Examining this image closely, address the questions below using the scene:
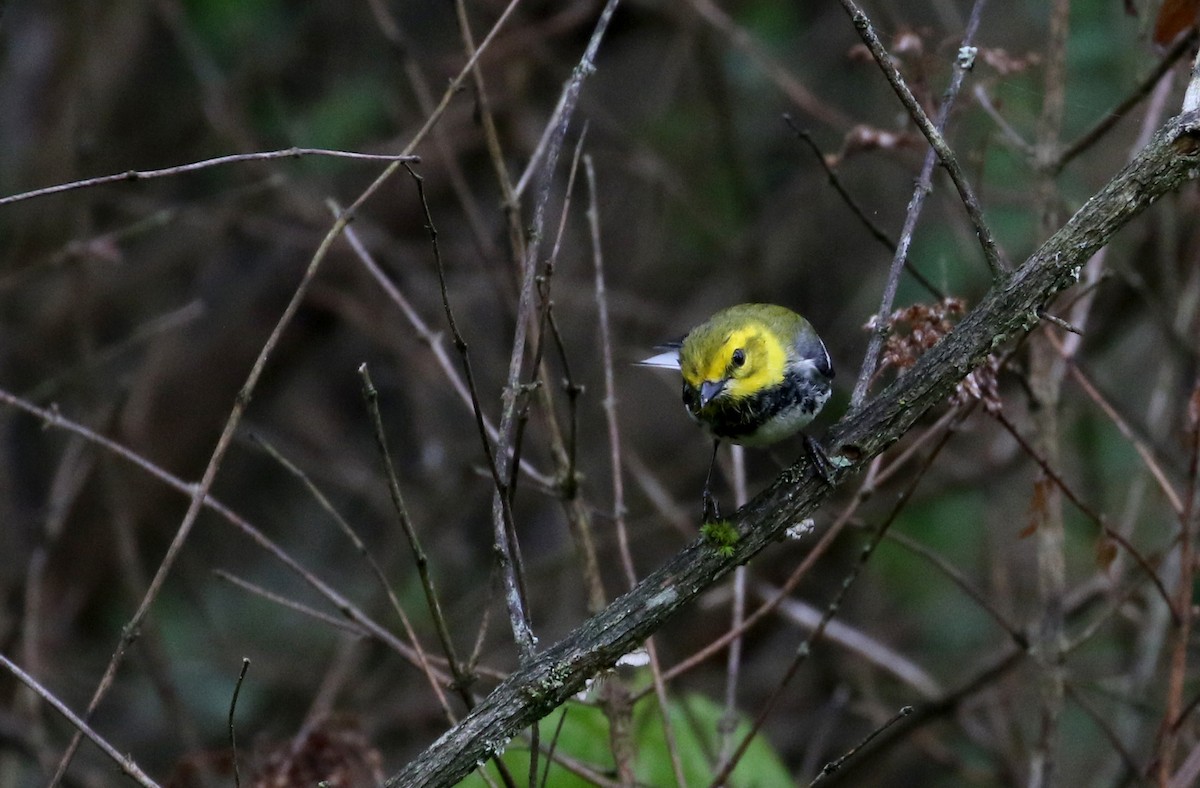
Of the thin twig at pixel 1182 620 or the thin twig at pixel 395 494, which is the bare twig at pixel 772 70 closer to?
the thin twig at pixel 1182 620

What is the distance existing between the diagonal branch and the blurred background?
7.76 feet

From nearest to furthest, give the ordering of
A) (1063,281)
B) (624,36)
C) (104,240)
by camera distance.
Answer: (1063,281) → (104,240) → (624,36)

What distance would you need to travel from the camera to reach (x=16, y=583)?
5.22 m

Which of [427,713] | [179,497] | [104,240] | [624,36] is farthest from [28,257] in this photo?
[624,36]

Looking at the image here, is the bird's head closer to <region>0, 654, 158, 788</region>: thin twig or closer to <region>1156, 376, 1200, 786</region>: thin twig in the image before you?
<region>1156, 376, 1200, 786</region>: thin twig

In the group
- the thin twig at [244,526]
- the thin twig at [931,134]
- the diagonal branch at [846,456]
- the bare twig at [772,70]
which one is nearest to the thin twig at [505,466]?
the diagonal branch at [846,456]

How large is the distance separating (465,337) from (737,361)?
2825 millimetres

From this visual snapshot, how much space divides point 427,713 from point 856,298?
9.09ft

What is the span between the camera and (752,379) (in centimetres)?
267

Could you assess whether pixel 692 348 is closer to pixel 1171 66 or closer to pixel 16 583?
pixel 1171 66

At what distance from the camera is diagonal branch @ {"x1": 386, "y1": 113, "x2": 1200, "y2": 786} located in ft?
6.45

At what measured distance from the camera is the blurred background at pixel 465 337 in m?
5.11

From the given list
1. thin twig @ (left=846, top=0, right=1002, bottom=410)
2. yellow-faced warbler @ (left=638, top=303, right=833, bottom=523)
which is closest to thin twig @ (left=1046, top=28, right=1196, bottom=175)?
thin twig @ (left=846, top=0, right=1002, bottom=410)

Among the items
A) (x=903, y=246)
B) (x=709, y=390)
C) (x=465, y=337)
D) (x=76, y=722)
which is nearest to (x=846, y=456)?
(x=903, y=246)
